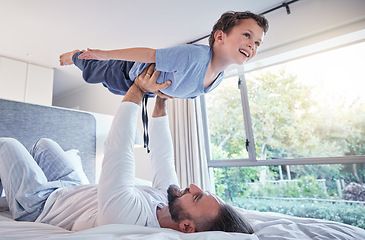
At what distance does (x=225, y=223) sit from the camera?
103cm

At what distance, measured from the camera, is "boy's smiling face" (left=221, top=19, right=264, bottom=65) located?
50.6 inches

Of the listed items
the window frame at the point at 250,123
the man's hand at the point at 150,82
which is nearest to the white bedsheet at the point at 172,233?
the man's hand at the point at 150,82

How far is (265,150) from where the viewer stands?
2.91m

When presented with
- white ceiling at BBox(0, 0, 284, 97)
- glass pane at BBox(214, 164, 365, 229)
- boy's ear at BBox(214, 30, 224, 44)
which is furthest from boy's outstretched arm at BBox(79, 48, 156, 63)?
glass pane at BBox(214, 164, 365, 229)

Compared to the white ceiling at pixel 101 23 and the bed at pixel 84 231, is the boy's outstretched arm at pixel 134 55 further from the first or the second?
the white ceiling at pixel 101 23

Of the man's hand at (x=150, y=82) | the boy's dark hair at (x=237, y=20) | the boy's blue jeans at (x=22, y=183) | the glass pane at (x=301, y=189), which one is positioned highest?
the boy's dark hair at (x=237, y=20)

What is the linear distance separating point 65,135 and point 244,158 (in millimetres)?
2199

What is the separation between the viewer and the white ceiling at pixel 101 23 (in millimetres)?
2533

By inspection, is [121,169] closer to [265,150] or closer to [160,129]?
[160,129]

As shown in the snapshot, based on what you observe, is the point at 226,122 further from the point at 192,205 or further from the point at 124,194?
the point at 124,194

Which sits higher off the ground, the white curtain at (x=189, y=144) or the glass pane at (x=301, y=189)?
the white curtain at (x=189, y=144)

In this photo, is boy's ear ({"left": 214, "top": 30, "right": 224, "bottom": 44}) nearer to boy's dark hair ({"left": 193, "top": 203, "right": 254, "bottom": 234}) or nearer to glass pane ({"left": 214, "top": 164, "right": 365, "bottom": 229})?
boy's dark hair ({"left": 193, "top": 203, "right": 254, "bottom": 234})

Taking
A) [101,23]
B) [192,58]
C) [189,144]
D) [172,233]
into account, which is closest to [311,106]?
[189,144]

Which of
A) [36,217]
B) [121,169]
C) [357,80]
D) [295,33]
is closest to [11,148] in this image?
[36,217]
